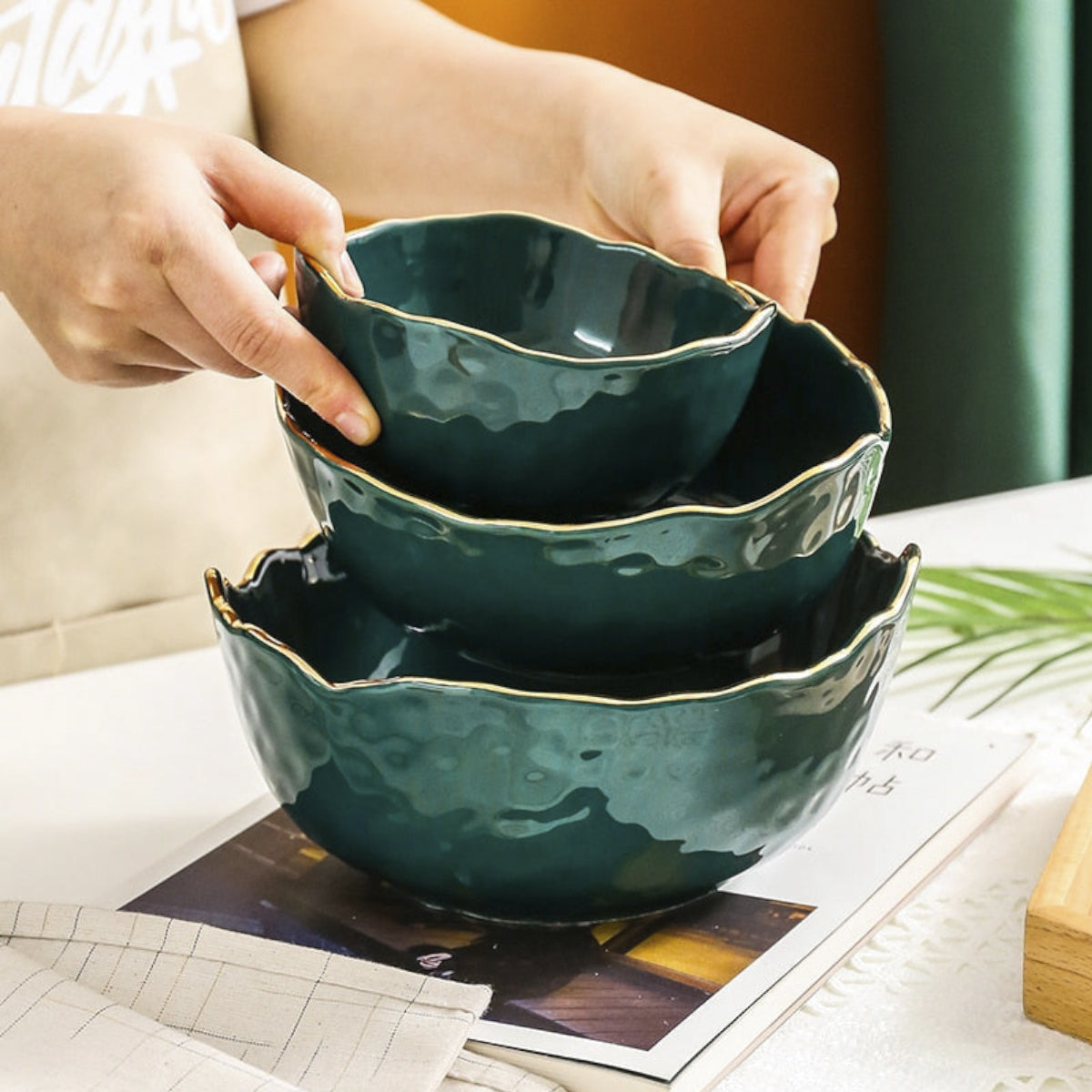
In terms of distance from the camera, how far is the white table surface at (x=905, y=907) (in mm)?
474

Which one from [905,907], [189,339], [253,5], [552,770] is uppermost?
[253,5]

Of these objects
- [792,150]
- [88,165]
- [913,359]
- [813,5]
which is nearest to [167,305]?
[88,165]

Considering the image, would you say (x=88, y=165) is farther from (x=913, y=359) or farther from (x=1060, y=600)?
(x=913, y=359)

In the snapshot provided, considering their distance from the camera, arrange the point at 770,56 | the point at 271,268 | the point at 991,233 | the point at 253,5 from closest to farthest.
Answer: the point at 271,268, the point at 253,5, the point at 991,233, the point at 770,56

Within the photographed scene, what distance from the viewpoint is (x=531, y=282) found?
2.06 ft

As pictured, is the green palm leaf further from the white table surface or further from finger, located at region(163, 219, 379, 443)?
finger, located at region(163, 219, 379, 443)

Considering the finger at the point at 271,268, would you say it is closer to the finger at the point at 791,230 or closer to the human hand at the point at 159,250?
the human hand at the point at 159,250

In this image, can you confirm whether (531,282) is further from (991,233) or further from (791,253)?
(991,233)

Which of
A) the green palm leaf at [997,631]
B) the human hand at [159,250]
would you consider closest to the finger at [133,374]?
the human hand at [159,250]

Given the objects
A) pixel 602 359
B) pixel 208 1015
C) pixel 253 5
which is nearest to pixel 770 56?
pixel 253 5

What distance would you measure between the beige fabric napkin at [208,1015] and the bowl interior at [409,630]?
0.11 metres

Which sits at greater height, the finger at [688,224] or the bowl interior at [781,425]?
the finger at [688,224]

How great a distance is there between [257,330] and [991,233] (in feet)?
3.78

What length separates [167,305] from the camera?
617mm
